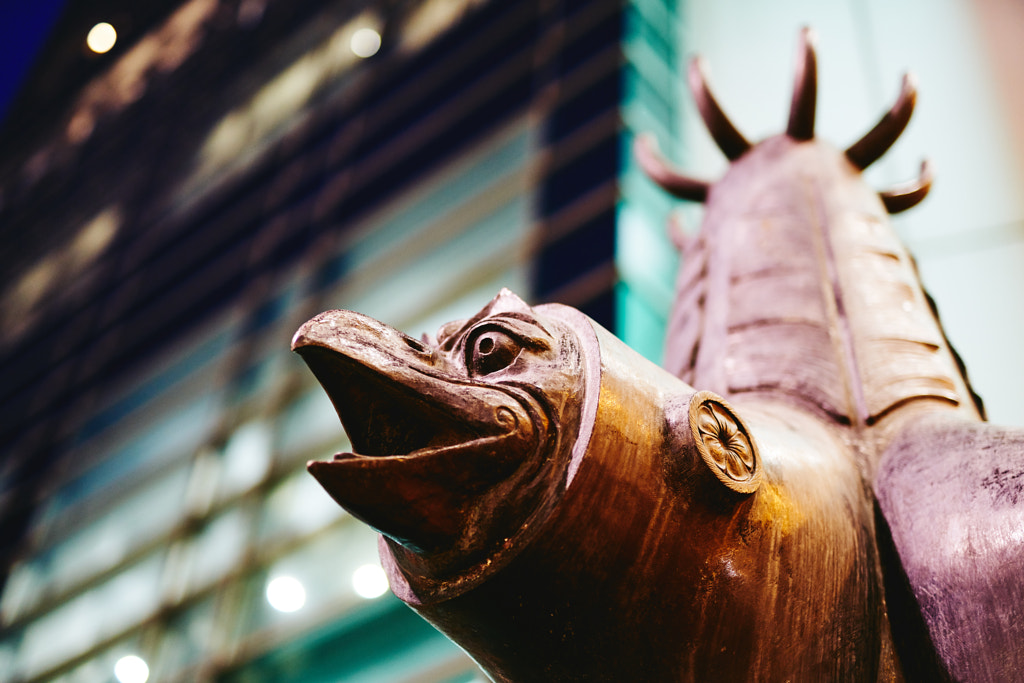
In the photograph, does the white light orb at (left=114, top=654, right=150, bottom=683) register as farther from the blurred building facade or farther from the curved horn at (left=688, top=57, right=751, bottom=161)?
the curved horn at (left=688, top=57, right=751, bottom=161)

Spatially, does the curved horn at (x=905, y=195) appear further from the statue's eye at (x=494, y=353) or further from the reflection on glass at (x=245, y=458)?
the reflection on glass at (x=245, y=458)

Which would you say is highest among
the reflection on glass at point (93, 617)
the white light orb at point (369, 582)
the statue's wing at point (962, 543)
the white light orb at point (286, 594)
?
the statue's wing at point (962, 543)

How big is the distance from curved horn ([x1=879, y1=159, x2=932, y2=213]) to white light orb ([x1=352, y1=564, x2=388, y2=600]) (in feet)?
9.48

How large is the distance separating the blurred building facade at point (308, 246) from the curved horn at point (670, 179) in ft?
2.43

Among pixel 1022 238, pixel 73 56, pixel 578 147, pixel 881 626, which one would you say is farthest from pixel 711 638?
pixel 73 56

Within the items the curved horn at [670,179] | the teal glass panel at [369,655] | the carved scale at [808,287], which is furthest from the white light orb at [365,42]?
the carved scale at [808,287]

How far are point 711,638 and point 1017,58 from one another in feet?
Result: 7.99

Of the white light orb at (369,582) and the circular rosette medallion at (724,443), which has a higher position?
the circular rosette medallion at (724,443)

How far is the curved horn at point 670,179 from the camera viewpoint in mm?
2006

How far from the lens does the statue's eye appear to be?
38.1 inches

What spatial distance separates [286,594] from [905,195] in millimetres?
3680

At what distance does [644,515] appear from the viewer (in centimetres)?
90

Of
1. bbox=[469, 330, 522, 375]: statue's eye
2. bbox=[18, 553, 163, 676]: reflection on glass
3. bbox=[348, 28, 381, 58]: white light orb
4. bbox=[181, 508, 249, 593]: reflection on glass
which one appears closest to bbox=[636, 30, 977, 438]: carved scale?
bbox=[469, 330, 522, 375]: statue's eye

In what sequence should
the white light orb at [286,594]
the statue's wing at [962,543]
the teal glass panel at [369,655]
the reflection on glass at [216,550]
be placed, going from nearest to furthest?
1. the statue's wing at [962,543]
2. the teal glass panel at [369,655]
3. the white light orb at [286,594]
4. the reflection on glass at [216,550]
